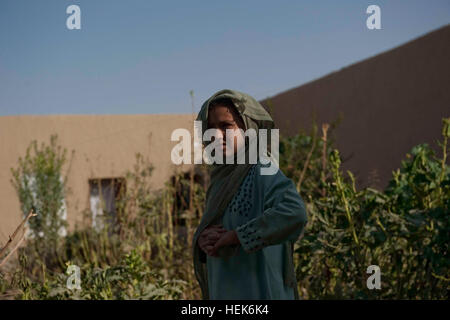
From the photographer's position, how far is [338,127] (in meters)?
6.74

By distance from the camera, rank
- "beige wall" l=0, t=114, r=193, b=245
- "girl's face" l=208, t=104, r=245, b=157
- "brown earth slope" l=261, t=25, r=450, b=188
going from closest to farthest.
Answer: "girl's face" l=208, t=104, r=245, b=157, "brown earth slope" l=261, t=25, r=450, b=188, "beige wall" l=0, t=114, r=193, b=245

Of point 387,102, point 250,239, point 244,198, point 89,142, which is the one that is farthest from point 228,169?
point 89,142

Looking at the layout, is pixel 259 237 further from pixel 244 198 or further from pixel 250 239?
pixel 244 198

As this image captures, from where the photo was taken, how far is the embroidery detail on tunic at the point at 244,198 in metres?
1.59

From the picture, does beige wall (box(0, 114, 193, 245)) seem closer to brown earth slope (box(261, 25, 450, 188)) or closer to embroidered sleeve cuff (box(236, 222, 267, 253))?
brown earth slope (box(261, 25, 450, 188))

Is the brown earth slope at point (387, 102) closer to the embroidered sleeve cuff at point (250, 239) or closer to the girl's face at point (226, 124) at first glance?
the girl's face at point (226, 124)

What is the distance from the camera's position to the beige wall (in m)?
7.62

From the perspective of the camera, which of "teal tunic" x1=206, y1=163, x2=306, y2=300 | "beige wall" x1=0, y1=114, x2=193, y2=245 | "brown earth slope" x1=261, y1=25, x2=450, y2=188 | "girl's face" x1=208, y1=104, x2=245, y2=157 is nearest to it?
"teal tunic" x1=206, y1=163, x2=306, y2=300

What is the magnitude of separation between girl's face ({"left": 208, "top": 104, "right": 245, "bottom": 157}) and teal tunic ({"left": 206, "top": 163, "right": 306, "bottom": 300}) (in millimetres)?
105

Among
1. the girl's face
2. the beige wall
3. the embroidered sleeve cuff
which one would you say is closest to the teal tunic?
the embroidered sleeve cuff

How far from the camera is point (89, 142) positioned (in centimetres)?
848

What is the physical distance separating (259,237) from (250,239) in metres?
0.03

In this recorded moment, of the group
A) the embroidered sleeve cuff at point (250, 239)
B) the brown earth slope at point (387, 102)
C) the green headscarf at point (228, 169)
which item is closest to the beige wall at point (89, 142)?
the brown earth slope at point (387, 102)
